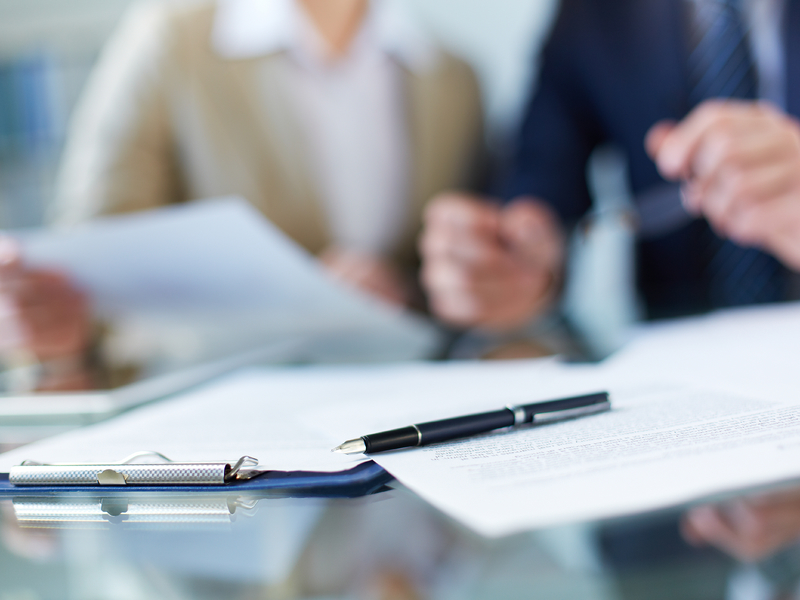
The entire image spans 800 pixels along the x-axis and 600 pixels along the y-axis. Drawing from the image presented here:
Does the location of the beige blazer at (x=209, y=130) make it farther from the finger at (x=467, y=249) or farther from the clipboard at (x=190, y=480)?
the clipboard at (x=190, y=480)

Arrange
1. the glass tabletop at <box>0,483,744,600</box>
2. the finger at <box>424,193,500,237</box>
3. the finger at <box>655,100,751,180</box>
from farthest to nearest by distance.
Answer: the finger at <box>424,193,500,237</box> < the finger at <box>655,100,751,180</box> < the glass tabletop at <box>0,483,744,600</box>

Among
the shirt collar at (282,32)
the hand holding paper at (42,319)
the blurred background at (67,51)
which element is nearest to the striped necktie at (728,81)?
the shirt collar at (282,32)

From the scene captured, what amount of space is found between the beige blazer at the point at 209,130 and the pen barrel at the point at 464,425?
0.68 meters

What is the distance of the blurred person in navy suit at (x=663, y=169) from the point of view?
40cm

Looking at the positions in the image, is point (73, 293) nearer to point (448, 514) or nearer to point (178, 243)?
point (178, 243)

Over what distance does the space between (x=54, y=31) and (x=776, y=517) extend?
1.86 meters

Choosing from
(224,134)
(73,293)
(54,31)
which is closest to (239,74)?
(224,134)

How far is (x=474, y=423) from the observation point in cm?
22

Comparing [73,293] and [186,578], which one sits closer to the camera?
[186,578]

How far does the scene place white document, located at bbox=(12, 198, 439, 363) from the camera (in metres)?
0.39

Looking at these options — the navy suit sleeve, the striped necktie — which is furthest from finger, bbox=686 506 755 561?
the navy suit sleeve

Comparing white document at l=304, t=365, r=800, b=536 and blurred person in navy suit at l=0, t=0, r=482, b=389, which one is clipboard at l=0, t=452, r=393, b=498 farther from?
blurred person in navy suit at l=0, t=0, r=482, b=389

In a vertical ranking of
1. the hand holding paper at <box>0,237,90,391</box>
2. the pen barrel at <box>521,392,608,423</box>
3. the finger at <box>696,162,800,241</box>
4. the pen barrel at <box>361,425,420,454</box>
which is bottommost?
the pen barrel at <box>361,425,420,454</box>

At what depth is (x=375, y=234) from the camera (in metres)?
0.93
